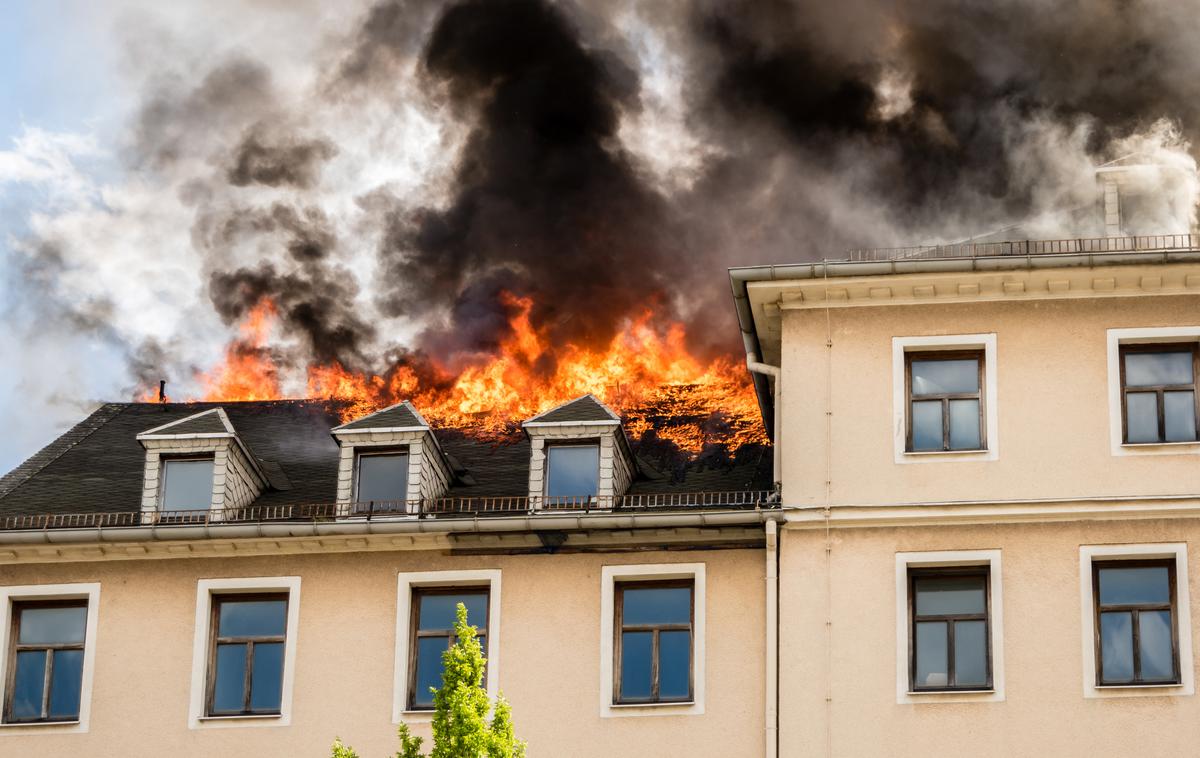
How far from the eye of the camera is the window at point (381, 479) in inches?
1240

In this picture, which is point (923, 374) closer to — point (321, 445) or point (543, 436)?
point (543, 436)

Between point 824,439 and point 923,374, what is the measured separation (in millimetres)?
1737

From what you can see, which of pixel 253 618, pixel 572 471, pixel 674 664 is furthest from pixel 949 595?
pixel 253 618

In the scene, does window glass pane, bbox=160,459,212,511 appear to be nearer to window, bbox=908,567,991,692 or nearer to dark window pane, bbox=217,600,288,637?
dark window pane, bbox=217,600,288,637

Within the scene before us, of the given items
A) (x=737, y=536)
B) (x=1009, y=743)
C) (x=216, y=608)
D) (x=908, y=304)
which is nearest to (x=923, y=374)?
(x=908, y=304)

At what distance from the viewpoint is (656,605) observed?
98.4ft

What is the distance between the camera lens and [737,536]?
29.9 m

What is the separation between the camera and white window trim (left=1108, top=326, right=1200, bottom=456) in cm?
2917

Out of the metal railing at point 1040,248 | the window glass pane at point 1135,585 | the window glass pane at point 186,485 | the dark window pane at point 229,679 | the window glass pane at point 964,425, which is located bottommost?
the dark window pane at point 229,679

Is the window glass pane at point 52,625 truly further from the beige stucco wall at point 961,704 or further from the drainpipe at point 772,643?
the beige stucco wall at point 961,704

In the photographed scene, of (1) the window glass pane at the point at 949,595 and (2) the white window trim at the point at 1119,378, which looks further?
(2) the white window trim at the point at 1119,378

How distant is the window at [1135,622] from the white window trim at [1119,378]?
5.19 feet

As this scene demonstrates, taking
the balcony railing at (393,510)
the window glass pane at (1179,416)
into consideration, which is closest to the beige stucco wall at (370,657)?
the balcony railing at (393,510)

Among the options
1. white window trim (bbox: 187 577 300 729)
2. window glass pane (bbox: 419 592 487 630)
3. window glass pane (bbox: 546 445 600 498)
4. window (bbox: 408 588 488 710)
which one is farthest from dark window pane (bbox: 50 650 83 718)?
window glass pane (bbox: 546 445 600 498)
